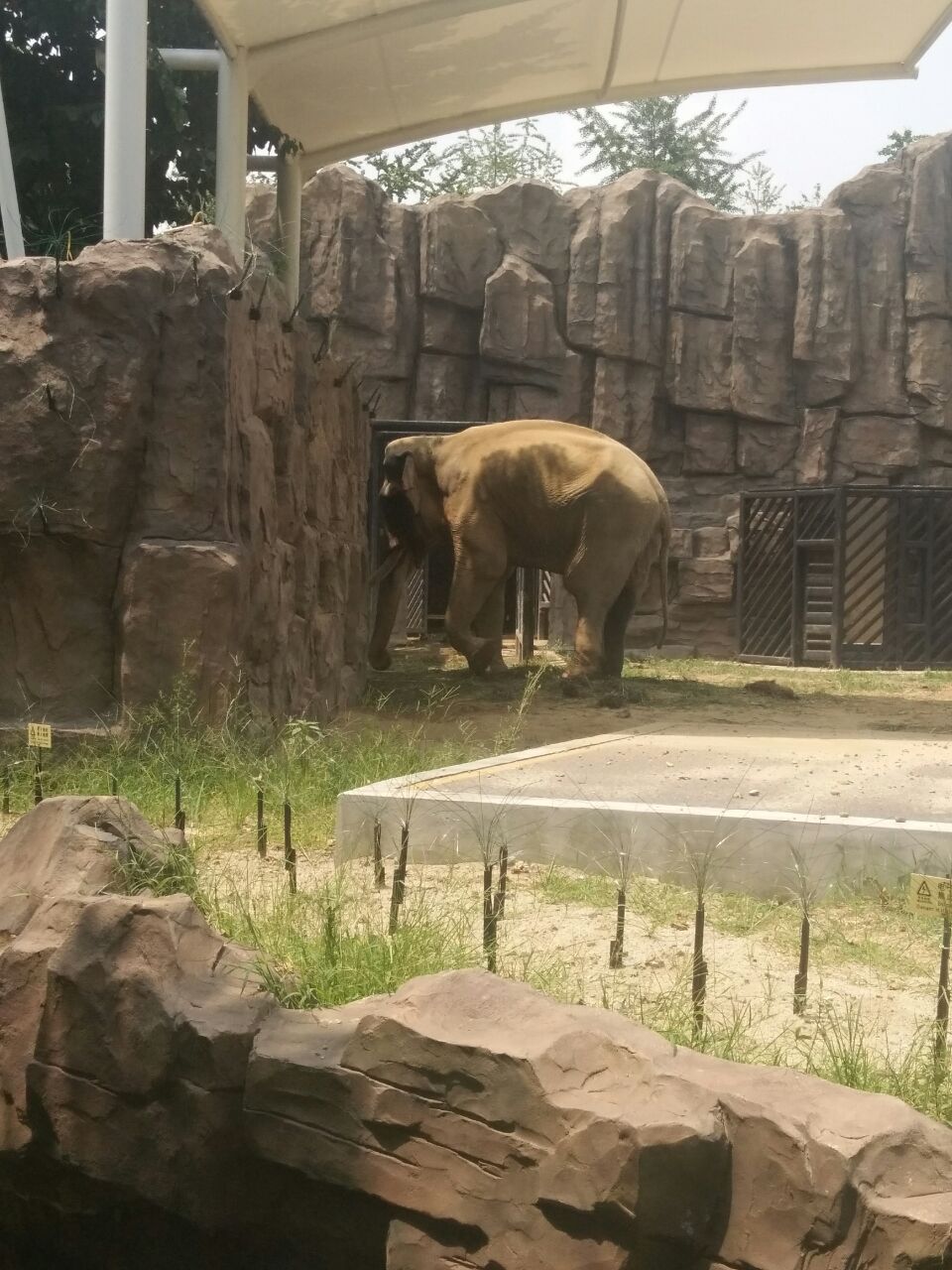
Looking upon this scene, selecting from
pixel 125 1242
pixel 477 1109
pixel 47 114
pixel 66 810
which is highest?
pixel 47 114

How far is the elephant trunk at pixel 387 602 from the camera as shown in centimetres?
1058

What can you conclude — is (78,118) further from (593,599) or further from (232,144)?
(593,599)

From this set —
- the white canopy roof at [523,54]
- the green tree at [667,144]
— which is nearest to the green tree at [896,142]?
the green tree at [667,144]

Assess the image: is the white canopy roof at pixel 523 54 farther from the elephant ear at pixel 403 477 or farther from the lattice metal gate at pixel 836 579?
the lattice metal gate at pixel 836 579

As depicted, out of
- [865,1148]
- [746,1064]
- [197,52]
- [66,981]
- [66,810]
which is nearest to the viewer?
[865,1148]

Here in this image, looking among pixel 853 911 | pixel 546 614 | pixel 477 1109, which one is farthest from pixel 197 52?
pixel 546 614

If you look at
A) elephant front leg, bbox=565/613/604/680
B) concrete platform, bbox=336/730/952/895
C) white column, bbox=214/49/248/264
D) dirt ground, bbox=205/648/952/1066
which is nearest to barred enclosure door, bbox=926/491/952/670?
elephant front leg, bbox=565/613/604/680

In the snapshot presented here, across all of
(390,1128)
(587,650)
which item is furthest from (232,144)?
(390,1128)

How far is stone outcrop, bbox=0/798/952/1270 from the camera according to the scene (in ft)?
7.48

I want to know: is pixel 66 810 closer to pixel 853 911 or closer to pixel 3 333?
pixel 853 911

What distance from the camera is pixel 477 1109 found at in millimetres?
2543

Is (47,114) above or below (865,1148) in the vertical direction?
above

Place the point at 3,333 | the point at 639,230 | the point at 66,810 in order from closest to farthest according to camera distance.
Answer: the point at 66,810 < the point at 3,333 < the point at 639,230

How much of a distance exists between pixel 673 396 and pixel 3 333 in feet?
49.8
